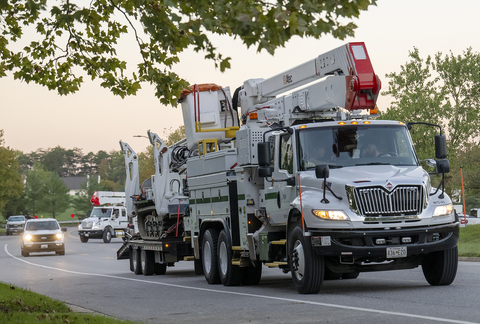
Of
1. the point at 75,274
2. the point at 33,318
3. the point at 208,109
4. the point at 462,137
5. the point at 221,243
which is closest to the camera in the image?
the point at 33,318

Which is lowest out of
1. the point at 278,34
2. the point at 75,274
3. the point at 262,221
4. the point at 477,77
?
the point at 75,274

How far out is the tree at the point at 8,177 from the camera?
8125 centimetres

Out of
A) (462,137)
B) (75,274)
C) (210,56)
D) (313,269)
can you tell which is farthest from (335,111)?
(462,137)

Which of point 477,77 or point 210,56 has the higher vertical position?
point 477,77

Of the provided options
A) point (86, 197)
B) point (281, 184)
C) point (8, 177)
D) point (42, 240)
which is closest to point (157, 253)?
point (281, 184)

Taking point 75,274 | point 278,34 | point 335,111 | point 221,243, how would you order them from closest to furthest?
point 278,34
point 335,111
point 221,243
point 75,274

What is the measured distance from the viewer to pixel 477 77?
171 ft

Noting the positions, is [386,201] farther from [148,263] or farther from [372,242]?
[148,263]

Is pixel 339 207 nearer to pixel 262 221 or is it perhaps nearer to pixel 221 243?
pixel 262 221

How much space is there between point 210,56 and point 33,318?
13.0 feet

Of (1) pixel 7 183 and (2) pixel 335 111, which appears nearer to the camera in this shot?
(2) pixel 335 111

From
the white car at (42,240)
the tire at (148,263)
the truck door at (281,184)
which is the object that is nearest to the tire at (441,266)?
the truck door at (281,184)

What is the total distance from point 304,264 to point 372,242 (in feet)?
3.68

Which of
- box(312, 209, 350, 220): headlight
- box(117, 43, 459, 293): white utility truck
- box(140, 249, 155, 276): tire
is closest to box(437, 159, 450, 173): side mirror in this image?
box(117, 43, 459, 293): white utility truck
